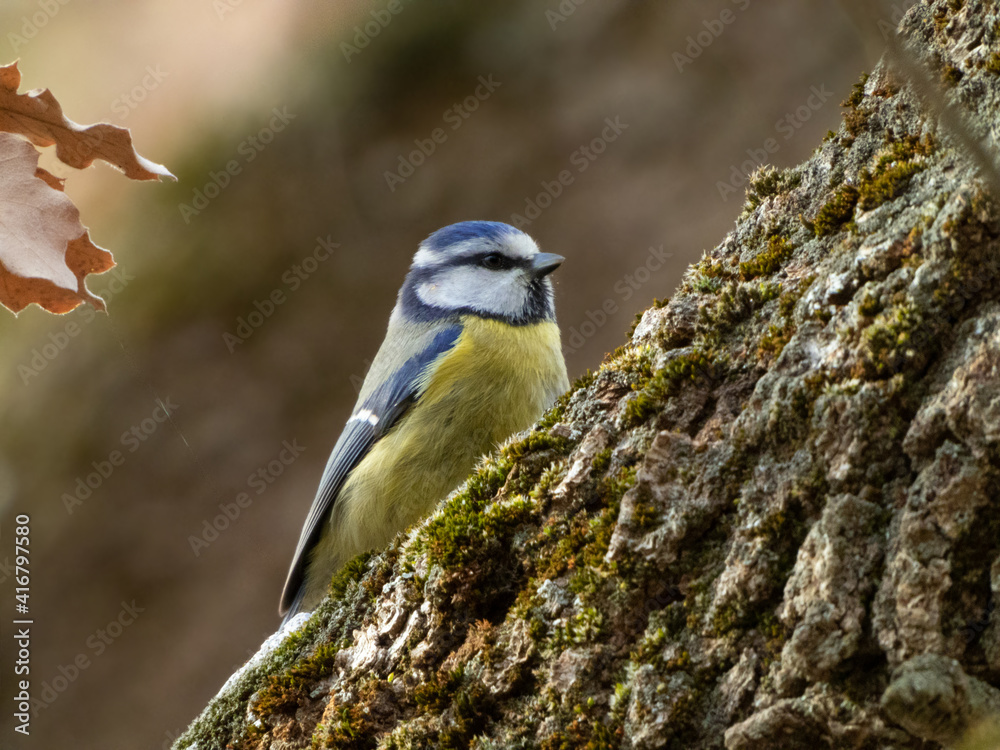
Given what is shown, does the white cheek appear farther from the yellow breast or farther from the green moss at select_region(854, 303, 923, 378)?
the green moss at select_region(854, 303, 923, 378)

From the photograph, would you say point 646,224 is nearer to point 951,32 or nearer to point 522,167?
point 522,167

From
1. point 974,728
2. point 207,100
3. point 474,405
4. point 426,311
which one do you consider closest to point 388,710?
point 974,728

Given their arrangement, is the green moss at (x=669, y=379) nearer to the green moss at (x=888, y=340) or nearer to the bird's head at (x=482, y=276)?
the green moss at (x=888, y=340)

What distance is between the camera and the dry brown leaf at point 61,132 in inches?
53.8

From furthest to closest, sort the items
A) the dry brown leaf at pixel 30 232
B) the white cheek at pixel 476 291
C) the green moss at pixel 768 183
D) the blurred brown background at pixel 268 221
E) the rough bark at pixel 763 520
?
the blurred brown background at pixel 268 221 < the white cheek at pixel 476 291 < the green moss at pixel 768 183 < the dry brown leaf at pixel 30 232 < the rough bark at pixel 763 520

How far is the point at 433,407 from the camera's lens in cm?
244

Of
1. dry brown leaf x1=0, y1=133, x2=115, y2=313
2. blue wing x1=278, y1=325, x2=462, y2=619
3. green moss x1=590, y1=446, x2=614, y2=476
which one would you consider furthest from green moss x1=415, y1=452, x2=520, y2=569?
blue wing x1=278, y1=325, x2=462, y2=619

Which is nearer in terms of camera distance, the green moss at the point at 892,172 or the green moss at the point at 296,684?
the green moss at the point at 892,172

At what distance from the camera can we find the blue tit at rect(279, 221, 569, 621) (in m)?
2.38

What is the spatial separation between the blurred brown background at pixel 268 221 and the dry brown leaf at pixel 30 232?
2709mm

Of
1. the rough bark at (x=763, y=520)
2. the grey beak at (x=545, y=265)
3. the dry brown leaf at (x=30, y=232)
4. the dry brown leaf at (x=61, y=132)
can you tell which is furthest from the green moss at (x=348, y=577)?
the grey beak at (x=545, y=265)

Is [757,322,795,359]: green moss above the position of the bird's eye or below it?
below

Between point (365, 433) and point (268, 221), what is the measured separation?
187 centimetres

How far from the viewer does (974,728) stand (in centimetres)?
83
